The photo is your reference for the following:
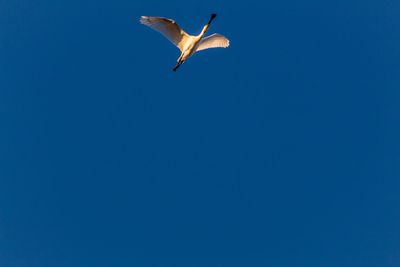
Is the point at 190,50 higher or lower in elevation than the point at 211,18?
lower

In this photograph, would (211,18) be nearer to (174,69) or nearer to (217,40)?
(217,40)

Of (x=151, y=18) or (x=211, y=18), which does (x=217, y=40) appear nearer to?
(x=211, y=18)

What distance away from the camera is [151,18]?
19484 millimetres

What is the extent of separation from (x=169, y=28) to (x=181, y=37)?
844 millimetres

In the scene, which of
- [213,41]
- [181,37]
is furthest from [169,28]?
[213,41]

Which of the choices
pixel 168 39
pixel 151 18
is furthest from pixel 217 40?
pixel 151 18

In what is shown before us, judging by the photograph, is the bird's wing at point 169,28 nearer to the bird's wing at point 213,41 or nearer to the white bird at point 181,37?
the white bird at point 181,37

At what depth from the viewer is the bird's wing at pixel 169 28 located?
19.6m

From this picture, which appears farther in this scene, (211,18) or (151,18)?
(211,18)

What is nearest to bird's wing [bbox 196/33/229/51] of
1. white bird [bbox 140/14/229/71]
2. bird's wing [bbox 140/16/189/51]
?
white bird [bbox 140/14/229/71]

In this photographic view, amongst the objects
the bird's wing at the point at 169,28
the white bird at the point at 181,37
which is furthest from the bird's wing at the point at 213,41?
the bird's wing at the point at 169,28

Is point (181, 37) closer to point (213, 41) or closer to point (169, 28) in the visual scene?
point (169, 28)

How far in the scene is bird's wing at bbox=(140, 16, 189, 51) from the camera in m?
19.6

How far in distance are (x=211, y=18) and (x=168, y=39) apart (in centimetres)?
269
